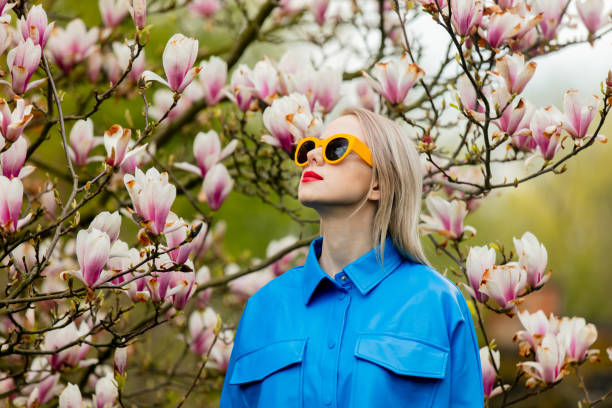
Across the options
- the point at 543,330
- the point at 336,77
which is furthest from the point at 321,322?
the point at 336,77

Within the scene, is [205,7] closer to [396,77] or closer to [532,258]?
[396,77]

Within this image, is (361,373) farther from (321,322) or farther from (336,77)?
(336,77)

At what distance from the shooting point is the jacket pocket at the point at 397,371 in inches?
65.4

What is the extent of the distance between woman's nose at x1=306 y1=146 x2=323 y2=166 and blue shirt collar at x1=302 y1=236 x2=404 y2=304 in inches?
9.9

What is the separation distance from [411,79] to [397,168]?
0.44m

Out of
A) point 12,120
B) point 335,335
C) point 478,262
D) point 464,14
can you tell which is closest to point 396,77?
point 464,14

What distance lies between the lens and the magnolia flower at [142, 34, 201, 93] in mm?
1868

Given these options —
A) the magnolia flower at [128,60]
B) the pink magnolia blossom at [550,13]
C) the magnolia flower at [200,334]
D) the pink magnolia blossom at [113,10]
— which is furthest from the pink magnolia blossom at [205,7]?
the pink magnolia blossom at [550,13]

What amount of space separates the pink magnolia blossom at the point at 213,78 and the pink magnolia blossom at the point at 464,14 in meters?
0.87

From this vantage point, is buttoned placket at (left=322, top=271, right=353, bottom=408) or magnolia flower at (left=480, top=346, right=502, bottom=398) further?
magnolia flower at (left=480, top=346, right=502, bottom=398)

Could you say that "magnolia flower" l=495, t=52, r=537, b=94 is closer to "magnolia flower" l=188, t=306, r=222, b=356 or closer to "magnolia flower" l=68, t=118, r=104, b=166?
"magnolia flower" l=68, t=118, r=104, b=166

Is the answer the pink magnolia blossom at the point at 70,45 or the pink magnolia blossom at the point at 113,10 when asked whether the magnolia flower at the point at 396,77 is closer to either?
the pink magnolia blossom at the point at 70,45

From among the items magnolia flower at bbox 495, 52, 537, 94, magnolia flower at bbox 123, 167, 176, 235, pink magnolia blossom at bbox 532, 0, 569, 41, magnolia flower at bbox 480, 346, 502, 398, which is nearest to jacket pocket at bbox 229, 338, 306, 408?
magnolia flower at bbox 123, 167, 176, 235

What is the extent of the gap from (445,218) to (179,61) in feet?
3.17
